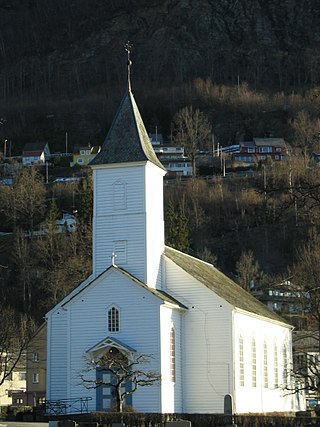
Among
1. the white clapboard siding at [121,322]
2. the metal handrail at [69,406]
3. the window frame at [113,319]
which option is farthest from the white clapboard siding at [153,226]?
the metal handrail at [69,406]

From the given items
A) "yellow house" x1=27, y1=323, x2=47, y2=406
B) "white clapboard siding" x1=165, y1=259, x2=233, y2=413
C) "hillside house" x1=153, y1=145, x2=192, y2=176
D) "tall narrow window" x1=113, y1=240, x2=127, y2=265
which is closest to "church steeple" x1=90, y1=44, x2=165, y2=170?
"tall narrow window" x1=113, y1=240, x2=127, y2=265

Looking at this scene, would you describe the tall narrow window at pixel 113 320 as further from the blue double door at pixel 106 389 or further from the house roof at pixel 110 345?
the blue double door at pixel 106 389

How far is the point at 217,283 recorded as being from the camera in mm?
56062

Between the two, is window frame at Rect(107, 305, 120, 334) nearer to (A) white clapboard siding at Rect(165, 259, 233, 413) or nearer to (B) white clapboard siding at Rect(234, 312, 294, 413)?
(A) white clapboard siding at Rect(165, 259, 233, 413)

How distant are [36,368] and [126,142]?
1172 inches

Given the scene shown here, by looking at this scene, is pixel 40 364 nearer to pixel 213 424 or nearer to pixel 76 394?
pixel 76 394

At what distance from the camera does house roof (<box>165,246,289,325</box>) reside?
52406 mm

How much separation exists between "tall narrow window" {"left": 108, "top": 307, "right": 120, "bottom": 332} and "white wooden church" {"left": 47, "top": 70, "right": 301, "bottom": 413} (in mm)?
47

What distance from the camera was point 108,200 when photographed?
172ft

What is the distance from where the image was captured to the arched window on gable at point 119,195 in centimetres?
5203

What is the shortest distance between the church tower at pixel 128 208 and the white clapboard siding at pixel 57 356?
335 centimetres

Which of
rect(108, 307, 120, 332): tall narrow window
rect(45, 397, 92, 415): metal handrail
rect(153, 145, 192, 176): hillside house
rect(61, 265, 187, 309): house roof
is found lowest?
rect(45, 397, 92, 415): metal handrail

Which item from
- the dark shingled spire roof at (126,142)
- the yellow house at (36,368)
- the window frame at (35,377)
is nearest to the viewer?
the dark shingled spire roof at (126,142)

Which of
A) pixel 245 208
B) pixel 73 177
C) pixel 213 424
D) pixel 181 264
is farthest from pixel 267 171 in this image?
pixel 213 424
